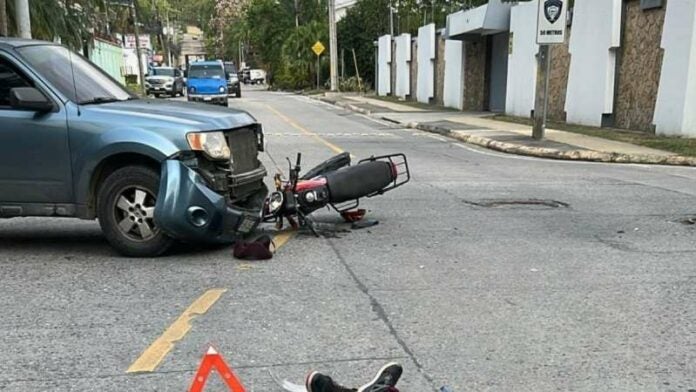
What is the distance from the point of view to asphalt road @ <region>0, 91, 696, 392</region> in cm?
414

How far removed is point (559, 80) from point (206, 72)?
59.4 feet

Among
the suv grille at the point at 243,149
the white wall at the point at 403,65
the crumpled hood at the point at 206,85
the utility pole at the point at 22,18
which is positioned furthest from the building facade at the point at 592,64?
the utility pole at the point at 22,18

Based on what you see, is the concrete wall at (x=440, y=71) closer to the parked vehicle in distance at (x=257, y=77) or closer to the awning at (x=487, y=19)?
the awning at (x=487, y=19)

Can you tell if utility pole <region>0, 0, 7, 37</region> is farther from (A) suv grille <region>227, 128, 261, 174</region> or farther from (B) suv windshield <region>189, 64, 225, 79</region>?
(B) suv windshield <region>189, 64, 225, 79</region>

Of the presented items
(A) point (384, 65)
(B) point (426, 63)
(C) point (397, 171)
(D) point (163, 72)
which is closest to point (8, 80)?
(C) point (397, 171)

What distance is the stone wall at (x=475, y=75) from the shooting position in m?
30.2

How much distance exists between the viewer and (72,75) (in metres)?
6.87

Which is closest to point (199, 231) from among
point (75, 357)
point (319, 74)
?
point (75, 357)

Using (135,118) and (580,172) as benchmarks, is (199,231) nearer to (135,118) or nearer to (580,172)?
(135,118)

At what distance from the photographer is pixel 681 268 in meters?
6.23

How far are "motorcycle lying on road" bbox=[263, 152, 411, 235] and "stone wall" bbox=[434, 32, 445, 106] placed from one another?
26.7 metres

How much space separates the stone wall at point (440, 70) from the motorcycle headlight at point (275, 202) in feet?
89.7

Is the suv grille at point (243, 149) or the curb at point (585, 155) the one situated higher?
the suv grille at point (243, 149)

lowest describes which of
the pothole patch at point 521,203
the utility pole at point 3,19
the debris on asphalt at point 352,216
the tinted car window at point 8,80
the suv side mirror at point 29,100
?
the pothole patch at point 521,203
